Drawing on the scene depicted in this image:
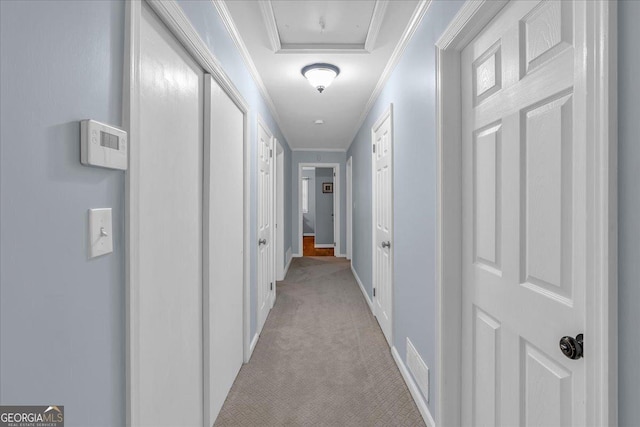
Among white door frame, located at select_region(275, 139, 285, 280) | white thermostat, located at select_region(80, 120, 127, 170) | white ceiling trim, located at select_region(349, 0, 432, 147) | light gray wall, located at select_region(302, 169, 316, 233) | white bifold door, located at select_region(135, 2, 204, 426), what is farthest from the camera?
light gray wall, located at select_region(302, 169, 316, 233)

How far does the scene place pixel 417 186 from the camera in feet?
6.37

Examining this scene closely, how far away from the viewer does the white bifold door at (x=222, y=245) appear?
1656 millimetres

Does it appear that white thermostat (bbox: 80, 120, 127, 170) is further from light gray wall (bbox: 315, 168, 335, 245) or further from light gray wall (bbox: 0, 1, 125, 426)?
light gray wall (bbox: 315, 168, 335, 245)

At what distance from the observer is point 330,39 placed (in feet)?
7.59

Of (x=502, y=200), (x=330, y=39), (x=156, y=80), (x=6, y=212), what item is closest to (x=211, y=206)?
(x=156, y=80)

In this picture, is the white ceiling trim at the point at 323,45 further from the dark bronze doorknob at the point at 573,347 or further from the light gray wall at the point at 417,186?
the dark bronze doorknob at the point at 573,347

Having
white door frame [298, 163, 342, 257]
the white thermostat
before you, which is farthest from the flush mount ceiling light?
white door frame [298, 163, 342, 257]

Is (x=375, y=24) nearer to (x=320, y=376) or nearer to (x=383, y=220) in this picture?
(x=383, y=220)

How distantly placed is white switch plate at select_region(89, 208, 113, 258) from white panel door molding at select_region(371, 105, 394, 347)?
2039 millimetres

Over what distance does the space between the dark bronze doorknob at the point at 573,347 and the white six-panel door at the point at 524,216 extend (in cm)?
2

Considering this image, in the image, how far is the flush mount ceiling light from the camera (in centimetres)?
264

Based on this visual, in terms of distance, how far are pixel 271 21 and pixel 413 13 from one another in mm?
848

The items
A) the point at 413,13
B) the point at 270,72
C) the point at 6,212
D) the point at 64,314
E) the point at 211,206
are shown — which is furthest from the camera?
the point at 270,72

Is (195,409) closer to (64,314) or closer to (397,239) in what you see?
(64,314)
